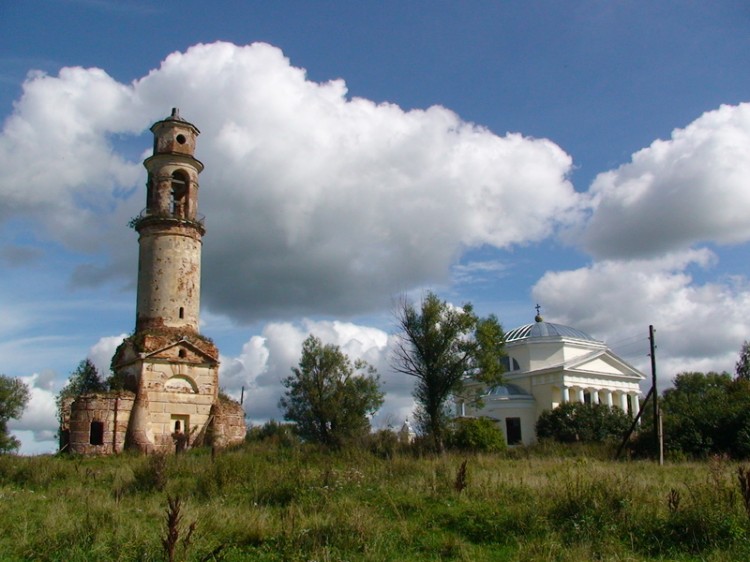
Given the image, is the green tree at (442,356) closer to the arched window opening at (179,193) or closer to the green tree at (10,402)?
the arched window opening at (179,193)

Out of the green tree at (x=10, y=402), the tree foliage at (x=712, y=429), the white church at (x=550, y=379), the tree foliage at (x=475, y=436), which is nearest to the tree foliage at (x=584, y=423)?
the white church at (x=550, y=379)

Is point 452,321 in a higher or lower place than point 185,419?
higher

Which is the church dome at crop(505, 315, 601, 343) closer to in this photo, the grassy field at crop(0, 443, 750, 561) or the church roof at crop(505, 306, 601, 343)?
the church roof at crop(505, 306, 601, 343)

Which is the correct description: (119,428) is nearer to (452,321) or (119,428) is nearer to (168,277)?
(168,277)

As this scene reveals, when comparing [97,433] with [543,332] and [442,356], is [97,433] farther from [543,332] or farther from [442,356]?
[543,332]

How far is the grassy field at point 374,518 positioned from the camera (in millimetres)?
8891

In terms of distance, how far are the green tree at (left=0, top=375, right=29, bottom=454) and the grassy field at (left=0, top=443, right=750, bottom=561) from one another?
4483 cm

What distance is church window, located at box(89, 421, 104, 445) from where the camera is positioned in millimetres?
28750

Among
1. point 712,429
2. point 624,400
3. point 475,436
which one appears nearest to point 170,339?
point 475,436

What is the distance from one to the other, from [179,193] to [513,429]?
30.2m

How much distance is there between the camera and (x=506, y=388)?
52.6 metres

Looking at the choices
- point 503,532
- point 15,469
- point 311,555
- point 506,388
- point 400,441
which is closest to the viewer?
point 311,555

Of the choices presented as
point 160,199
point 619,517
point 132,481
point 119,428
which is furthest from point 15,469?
point 160,199

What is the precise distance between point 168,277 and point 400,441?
13.7 metres
